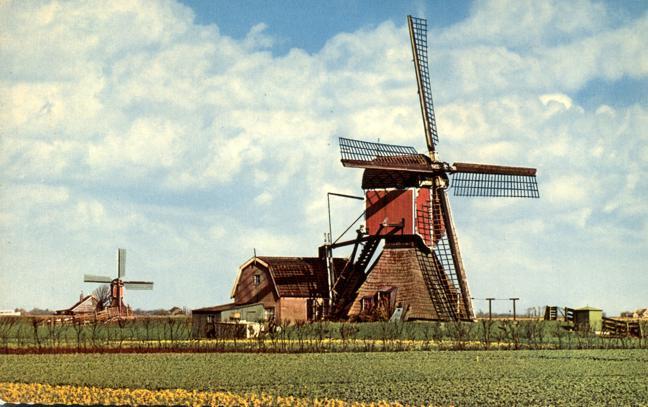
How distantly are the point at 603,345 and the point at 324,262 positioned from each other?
21001mm

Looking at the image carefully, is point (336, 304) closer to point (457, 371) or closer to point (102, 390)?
point (457, 371)

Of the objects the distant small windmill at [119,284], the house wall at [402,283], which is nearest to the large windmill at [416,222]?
the house wall at [402,283]

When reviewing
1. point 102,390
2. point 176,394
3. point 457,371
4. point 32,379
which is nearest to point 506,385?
point 457,371

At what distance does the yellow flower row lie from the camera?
20422mm

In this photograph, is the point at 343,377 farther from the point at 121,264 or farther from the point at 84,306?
the point at 84,306

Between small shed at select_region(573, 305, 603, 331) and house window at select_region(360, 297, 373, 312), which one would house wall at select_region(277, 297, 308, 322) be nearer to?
house window at select_region(360, 297, 373, 312)

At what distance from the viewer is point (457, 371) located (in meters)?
26.1

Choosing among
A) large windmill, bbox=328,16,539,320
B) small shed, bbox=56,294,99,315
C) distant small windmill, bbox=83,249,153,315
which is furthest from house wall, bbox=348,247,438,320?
small shed, bbox=56,294,99,315

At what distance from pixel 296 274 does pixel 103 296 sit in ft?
88.1

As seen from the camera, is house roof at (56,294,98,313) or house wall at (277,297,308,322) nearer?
house wall at (277,297,308,322)

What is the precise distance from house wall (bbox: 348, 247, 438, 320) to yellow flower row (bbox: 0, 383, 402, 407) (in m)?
24.6

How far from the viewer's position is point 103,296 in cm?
7375

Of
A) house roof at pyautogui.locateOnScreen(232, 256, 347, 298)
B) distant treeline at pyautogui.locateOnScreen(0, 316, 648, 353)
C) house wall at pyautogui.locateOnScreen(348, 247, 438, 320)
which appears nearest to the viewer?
distant treeline at pyautogui.locateOnScreen(0, 316, 648, 353)

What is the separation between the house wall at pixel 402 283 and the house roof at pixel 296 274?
213 inches
